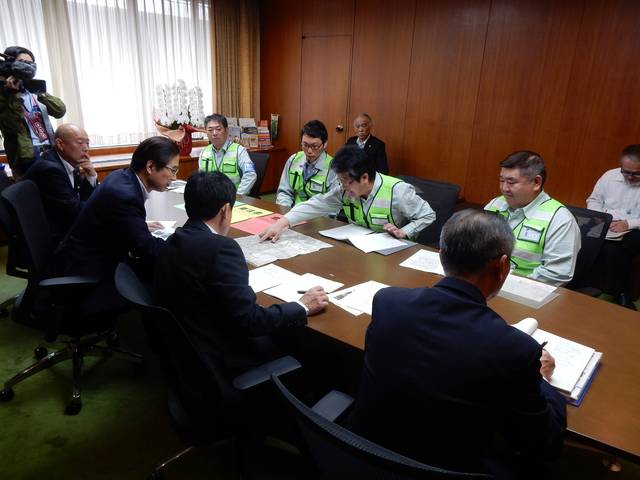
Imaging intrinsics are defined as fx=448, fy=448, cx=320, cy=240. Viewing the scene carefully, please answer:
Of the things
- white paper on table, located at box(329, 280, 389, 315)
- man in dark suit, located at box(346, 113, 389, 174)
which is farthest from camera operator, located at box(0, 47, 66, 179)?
man in dark suit, located at box(346, 113, 389, 174)

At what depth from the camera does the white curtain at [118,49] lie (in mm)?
4355

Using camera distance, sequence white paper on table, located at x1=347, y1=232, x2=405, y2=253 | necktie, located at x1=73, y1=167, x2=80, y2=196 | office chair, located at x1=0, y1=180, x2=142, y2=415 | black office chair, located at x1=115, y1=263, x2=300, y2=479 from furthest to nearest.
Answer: necktie, located at x1=73, y1=167, x2=80, y2=196
white paper on table, located at x1=347, y1=232, x2=405, y2=253
office chair, located at x1=0, y1=180, x2=142, y2=415
black office chair, located at x1=115, y1=263, x2=300, y2=479

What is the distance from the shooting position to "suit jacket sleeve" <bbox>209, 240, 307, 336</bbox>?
1312mm

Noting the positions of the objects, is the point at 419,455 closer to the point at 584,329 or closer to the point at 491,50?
the point at 584,329

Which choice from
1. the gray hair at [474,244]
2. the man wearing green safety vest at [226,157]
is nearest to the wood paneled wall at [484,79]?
the man wearing green safety vest at [226,157]

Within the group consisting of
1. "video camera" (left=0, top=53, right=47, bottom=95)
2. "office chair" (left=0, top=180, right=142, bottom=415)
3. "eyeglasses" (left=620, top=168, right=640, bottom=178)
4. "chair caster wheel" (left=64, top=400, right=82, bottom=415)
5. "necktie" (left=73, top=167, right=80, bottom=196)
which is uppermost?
"video camera" (left=0, top=53, right=47, bottom=95)

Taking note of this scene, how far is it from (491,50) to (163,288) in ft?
13.6

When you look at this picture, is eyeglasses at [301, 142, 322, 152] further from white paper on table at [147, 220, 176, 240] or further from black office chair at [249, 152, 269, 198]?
white paper on table at [147, 220, 176, 240]

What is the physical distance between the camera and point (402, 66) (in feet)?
16.2

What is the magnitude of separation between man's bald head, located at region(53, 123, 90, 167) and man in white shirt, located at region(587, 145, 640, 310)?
349 cm

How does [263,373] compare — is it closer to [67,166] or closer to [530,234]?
[530,234]

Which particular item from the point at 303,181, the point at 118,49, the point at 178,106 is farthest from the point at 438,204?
the point at 118,49

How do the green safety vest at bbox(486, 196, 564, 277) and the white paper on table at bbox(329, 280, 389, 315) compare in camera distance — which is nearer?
the white paper on table at bbox(329, 280, 389, 315)

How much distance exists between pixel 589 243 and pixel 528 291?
67cm
